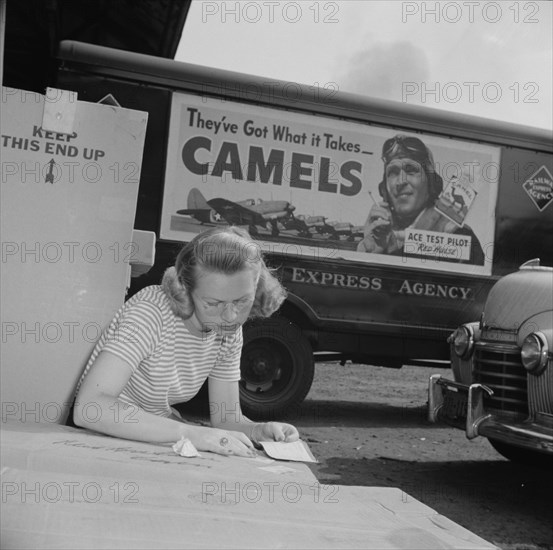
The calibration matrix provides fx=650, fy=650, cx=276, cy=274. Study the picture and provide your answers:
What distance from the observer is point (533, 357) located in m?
3.45

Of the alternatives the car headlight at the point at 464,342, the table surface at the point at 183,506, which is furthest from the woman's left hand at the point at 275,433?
the car headlight at the point at 464,342

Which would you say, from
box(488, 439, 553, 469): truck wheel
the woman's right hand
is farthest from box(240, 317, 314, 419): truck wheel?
the woman's right hand

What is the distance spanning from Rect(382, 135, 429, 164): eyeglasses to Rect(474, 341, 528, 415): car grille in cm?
225

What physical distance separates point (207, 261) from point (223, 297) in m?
0.10

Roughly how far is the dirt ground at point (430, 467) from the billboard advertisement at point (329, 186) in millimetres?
1496

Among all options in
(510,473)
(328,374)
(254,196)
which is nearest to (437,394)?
(510,473)

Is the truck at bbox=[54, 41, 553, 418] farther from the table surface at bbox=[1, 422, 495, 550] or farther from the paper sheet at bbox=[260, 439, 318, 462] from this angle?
the table surface at bbox=[1, 422, 495, 550]

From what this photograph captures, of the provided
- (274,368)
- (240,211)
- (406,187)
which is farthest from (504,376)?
(240,211)

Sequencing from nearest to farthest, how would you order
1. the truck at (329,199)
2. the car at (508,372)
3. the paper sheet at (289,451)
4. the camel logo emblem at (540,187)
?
the paper sheet at (289,451), the car at (508,372), the truck at (329,199), the camel logo emblem at (540,187)

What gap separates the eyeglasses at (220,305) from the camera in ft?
5.58

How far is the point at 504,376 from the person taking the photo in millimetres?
3748

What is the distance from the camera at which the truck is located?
520cm

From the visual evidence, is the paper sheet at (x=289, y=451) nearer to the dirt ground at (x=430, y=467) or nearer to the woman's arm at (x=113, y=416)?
the woman's arm at (x=113, y=416)

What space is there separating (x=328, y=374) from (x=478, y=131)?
4.96 m
